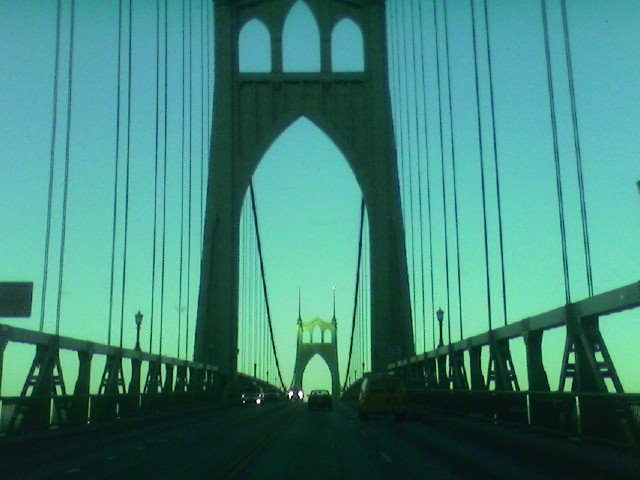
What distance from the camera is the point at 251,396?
62531 millimetres

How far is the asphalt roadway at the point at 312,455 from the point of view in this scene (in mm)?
13352

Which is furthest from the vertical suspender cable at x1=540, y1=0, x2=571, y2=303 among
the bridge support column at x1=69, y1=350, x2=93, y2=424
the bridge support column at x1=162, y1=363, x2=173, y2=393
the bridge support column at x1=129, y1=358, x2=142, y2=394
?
the bridge support column at x1=162, y1=363, x2=173, y2=393

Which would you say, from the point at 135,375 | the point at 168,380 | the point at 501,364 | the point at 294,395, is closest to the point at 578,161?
the point at 501,364

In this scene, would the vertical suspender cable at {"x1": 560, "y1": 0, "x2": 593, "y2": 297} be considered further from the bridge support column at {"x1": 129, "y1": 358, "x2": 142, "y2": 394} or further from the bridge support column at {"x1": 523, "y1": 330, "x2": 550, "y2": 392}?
the bridge support column at {"x1": 129, "y1": 358, "x2": 142, "y2": 394}

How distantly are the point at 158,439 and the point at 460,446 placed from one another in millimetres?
6696

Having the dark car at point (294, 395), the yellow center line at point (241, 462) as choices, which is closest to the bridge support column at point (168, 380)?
the yellow center line at point (241, 462)

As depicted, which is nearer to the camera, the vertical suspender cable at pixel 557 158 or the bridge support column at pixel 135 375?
the vertical suspender cable at pixel 557 158

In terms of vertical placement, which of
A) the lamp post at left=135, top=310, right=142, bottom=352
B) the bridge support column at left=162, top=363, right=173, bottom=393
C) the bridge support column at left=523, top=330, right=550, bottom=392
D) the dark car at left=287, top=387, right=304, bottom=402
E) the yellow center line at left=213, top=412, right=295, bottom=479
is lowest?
the yellow center line at left=213, top=412, right=295, bottom=479

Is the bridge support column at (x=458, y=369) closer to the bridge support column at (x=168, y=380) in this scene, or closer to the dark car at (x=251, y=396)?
the bridge support column at (x=168, y=380)

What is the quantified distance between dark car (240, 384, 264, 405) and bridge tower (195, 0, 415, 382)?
7.36 ft

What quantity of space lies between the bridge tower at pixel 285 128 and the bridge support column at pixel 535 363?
31926mm

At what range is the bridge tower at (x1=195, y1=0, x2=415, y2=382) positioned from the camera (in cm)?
5781

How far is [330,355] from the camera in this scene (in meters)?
142

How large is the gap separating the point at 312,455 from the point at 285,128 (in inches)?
1734
